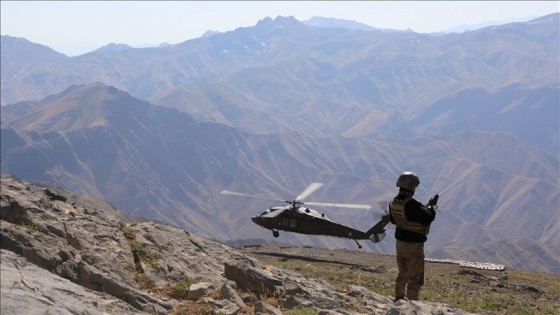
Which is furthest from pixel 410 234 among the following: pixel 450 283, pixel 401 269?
pixel 450 283

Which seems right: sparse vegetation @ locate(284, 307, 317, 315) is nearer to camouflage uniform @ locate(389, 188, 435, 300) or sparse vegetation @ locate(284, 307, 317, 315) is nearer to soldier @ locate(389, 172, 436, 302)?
camouflage uniform @ locate(389, 188, 435, 300)

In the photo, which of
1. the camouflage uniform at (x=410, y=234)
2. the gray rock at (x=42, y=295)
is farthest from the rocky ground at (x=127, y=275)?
the camouflage uniform at (x=410, y=234)

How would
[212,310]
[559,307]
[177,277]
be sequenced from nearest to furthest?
[212,310], [177,277], [559,307]

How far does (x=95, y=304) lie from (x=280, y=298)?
4668 mm

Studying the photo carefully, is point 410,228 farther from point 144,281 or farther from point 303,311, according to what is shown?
point 144,281

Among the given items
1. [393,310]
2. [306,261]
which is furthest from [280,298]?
[306,261]

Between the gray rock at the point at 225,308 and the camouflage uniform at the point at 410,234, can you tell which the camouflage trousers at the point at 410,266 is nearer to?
the camouflage uniform at the point at 410,234

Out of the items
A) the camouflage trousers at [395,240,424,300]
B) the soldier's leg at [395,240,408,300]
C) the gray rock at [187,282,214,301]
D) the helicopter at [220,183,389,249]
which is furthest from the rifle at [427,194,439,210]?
the helicopter at [220,183,389,249]

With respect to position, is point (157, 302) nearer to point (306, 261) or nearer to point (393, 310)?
point (393, 310)

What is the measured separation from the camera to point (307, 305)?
15617mm

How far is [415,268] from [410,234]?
0.81m

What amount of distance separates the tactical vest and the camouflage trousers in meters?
0.38

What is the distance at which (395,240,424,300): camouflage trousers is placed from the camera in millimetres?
14352

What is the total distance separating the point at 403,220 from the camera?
14.2 meters
